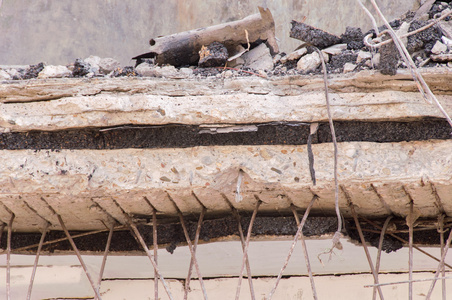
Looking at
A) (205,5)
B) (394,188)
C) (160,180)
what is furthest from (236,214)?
(205,5)

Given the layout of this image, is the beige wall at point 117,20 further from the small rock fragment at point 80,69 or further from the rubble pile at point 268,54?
the small rock fragment at point 80,69

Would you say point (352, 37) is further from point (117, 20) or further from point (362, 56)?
point (117, 20)

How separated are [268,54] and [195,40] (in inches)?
15.4

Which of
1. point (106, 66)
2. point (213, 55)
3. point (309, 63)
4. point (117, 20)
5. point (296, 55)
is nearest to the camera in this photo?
point (309, 63)

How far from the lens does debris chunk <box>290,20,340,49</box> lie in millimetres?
2574

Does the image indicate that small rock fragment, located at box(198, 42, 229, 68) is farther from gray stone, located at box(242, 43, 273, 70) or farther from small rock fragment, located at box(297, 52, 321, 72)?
small rock fragment, located at box(297, 52, 321, 72)

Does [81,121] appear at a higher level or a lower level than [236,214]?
higher

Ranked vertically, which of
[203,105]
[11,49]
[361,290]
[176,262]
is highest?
[11,49]

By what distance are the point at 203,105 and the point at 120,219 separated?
90cm

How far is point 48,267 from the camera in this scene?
10.5ft

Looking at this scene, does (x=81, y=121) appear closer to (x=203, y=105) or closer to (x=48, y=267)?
(x=203, y=105)

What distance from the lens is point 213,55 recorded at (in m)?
2.56

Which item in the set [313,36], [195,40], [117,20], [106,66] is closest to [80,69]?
[106,66]

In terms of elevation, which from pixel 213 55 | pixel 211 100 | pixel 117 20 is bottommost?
pixel 211 100
